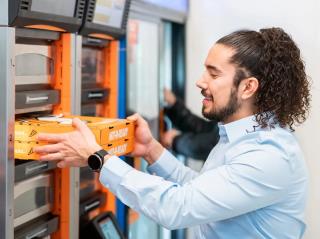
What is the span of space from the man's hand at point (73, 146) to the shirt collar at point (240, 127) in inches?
20.9

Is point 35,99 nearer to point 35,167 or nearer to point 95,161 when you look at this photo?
point 35,167

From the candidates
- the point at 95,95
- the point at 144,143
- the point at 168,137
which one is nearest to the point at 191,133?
the point at 168,137

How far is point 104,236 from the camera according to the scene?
2373mm

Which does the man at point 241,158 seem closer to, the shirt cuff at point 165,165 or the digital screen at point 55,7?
the shirt cuff at point 165,165

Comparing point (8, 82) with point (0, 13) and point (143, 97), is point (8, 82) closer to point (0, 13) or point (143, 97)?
point (0, 13)

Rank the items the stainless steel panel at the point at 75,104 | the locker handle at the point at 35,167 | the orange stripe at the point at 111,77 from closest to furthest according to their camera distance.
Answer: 1. the locker handle at the point at 35,167
2. the stainless steel panel at the point at 75,104
3. the orange stripe at the point at 111,77

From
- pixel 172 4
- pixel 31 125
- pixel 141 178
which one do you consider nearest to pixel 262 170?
pixel 141 178

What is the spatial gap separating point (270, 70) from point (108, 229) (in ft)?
3.81

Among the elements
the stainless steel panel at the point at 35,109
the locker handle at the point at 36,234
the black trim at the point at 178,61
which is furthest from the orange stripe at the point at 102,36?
the black trim at the point at 178,61

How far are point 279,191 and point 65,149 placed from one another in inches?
30.0

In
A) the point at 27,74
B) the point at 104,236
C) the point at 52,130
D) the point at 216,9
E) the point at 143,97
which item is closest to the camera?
the point at 52,130

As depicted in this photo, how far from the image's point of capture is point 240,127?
1.90 meters

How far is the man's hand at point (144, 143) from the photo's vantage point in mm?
2105

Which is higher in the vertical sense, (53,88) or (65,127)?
(53,88)
